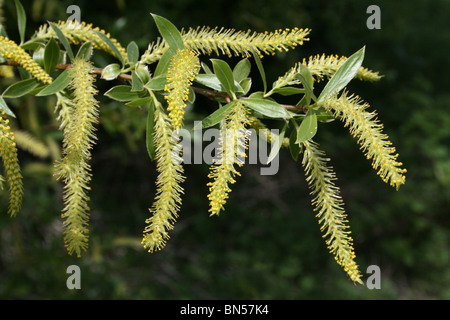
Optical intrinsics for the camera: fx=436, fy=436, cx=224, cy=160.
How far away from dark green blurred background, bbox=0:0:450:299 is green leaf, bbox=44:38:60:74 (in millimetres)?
1185

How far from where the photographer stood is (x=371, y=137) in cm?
86

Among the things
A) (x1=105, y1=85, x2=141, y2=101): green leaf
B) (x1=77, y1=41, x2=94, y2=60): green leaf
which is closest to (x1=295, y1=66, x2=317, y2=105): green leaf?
(x1=105, y1=85, x2=141, y2=101): green leaf

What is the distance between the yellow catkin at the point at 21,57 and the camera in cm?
96

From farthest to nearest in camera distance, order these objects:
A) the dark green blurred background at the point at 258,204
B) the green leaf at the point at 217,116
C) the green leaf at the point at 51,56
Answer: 1. the dark green blurred background at the point at 258,204
2. the green leaf at the point at 51,56
3. the green leaf at the point at 217,116

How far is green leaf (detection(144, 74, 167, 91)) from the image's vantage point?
3.10ft

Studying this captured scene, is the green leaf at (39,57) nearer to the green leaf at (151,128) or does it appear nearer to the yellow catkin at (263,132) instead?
the green leaf at (151,128)

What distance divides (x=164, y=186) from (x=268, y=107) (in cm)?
27

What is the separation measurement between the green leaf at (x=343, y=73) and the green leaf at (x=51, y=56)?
0.61 metres

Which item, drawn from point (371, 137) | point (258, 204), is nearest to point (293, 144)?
point (371, 137)

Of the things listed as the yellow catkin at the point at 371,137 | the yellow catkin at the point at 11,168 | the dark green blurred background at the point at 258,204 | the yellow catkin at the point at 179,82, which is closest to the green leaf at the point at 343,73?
the yellow catkin at the point at 371,137

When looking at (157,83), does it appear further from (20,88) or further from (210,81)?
(20,88)

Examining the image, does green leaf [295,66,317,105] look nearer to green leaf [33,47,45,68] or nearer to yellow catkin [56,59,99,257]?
yellow catkin [56,59,99,257]

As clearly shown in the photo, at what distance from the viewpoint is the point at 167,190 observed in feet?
2.79

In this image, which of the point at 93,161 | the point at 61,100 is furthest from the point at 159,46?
the point at 93,161
